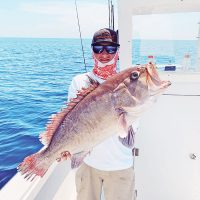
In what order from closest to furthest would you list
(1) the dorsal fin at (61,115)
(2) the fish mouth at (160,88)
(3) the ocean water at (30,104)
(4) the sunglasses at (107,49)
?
(2) the fish mouth at (160,88)
(1) the dorsal fin at (61,115)
(4) the sunglasses at (107,49)
(3) the ocean water at (30,104)

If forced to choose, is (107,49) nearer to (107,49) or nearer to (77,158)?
(107,49)

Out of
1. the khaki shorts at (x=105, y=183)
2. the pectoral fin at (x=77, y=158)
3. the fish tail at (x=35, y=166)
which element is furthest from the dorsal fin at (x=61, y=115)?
the khaki shorts at (x=105, y=183)

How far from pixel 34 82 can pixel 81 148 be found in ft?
59.4

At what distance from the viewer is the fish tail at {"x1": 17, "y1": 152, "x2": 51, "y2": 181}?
2201 mm

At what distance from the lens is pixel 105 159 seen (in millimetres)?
2793

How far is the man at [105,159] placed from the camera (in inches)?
106

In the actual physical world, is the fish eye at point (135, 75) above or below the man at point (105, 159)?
above

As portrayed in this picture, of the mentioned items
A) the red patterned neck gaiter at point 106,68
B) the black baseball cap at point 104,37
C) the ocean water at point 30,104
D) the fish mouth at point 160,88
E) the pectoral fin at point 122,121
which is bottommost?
the ocean water at point 30,104

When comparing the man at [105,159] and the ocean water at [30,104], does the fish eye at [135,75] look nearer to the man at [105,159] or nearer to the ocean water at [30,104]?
the man at [105,159]

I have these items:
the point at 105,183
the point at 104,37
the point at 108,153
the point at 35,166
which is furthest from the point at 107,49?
the point at 105,183

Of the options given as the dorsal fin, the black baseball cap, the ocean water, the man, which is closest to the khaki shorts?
the man

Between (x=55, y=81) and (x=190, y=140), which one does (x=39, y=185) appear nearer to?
(x=190, y=140)

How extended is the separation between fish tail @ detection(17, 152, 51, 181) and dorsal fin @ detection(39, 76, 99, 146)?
12 cm

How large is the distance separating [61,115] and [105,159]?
83 cm
